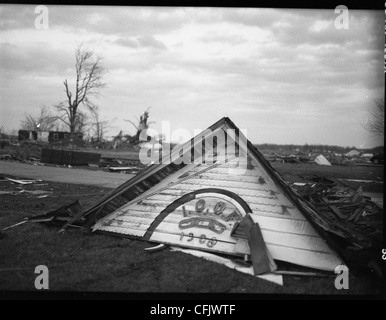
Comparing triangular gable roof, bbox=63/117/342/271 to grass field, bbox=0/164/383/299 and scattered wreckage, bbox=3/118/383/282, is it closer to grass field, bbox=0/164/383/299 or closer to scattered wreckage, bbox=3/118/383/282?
scattered wreckage, bbox=3/118/383/282

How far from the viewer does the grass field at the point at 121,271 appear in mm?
4324

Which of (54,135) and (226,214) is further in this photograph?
(54,135)

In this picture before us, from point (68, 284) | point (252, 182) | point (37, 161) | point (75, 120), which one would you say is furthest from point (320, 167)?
point (37, 161)

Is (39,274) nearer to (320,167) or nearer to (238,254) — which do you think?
(238,254)

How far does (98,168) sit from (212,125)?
13.8m

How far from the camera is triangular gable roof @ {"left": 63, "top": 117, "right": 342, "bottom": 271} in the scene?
4582 mm

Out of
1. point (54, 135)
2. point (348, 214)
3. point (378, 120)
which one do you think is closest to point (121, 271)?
point (378, 120)

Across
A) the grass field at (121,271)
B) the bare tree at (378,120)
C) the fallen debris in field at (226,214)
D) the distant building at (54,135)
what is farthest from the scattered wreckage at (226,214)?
the distant building at (54,135)

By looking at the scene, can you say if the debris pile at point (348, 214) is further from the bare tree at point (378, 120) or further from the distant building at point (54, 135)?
the distant building at point (54, 135)

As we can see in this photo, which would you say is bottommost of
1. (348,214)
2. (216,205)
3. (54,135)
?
(348,214)

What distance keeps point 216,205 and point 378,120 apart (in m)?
3.07

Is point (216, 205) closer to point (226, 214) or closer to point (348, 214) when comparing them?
point (226, 214)

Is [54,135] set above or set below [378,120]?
above

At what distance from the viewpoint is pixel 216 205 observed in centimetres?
509
